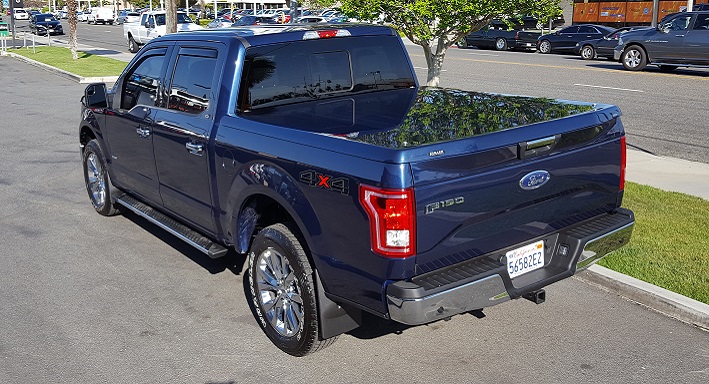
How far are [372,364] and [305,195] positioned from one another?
46.2 inches

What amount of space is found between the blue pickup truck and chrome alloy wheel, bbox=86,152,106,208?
1.45m

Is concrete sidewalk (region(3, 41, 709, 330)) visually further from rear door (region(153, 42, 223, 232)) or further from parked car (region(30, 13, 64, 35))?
parked car (region(30, 13, 64, 35))

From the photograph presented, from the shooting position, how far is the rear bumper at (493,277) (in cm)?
382

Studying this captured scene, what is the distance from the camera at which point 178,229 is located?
5961 mm

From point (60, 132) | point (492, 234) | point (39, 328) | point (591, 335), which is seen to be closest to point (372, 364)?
point (492, 234)

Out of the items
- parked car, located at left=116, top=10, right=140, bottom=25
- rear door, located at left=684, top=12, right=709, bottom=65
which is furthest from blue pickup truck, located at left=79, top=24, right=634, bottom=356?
parked car, located at left=116, top=10, right=140, bottom=25

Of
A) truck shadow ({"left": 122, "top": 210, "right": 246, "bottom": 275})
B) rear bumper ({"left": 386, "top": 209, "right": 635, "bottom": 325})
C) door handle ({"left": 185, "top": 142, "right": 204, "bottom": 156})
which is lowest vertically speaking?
truck shadow ({"left": 122, "top": 210, "right": 246, "bottom": 275})

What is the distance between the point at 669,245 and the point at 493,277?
296 centimetres

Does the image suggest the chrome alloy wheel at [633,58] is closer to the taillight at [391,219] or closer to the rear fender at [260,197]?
the rear fender at [260,197]

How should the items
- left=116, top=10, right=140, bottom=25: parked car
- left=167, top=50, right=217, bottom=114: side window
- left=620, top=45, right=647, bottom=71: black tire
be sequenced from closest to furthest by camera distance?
left=167, top=50, right=217, bottom=114: side window → left=620, top=45, right=647, bottom=71: black tire → left=116, top=10, right=140, bottom=25: parked car

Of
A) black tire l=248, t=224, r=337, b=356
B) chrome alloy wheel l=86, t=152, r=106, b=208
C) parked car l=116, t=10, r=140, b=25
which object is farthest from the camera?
parked car l=116, t=10, r=140, b=25

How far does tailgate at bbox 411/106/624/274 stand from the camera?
384 centimetres

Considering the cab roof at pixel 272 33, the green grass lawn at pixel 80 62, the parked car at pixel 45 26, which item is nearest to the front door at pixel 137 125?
the cab roof at pixel 272 33

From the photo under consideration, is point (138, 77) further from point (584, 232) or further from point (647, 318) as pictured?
point (647, 318)
